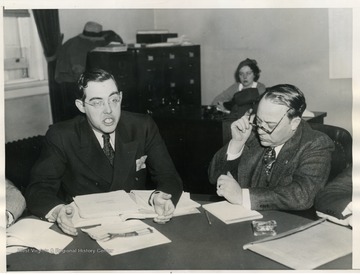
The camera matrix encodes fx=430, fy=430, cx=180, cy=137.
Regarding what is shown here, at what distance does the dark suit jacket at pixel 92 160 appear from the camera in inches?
77.6

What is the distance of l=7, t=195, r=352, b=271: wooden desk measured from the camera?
1.27 metres

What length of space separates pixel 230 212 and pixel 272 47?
13.7 ft

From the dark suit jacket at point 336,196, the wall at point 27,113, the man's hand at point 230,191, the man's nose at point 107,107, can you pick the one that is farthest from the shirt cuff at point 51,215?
the wall at point 27,113

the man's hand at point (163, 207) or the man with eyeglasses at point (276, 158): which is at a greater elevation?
the man with eyeglasses at point (276, 158)

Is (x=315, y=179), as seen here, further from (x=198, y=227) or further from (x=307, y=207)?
(x=198, y=227)

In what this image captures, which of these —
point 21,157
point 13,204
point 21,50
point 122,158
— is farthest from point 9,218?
point 21,50

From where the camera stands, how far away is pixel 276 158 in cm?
195

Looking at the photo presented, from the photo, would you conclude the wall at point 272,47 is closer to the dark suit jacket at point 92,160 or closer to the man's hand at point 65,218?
the dark suit jacket at point 92,160

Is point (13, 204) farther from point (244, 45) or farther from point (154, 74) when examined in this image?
point (244, 45)

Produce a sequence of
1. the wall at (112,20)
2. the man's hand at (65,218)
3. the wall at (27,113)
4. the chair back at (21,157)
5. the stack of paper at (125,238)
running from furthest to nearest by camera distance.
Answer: the wall at (112,20) → the wall at (27,113) → the chair back at (21,157) → the man's hand at (65,218) → the stack of paper at (125,238)

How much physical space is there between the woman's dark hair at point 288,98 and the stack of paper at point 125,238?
816 millimetres

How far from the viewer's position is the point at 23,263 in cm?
133

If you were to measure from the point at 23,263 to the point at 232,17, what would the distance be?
4903 mm

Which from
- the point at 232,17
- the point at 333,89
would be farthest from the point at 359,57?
the point at 232,17
